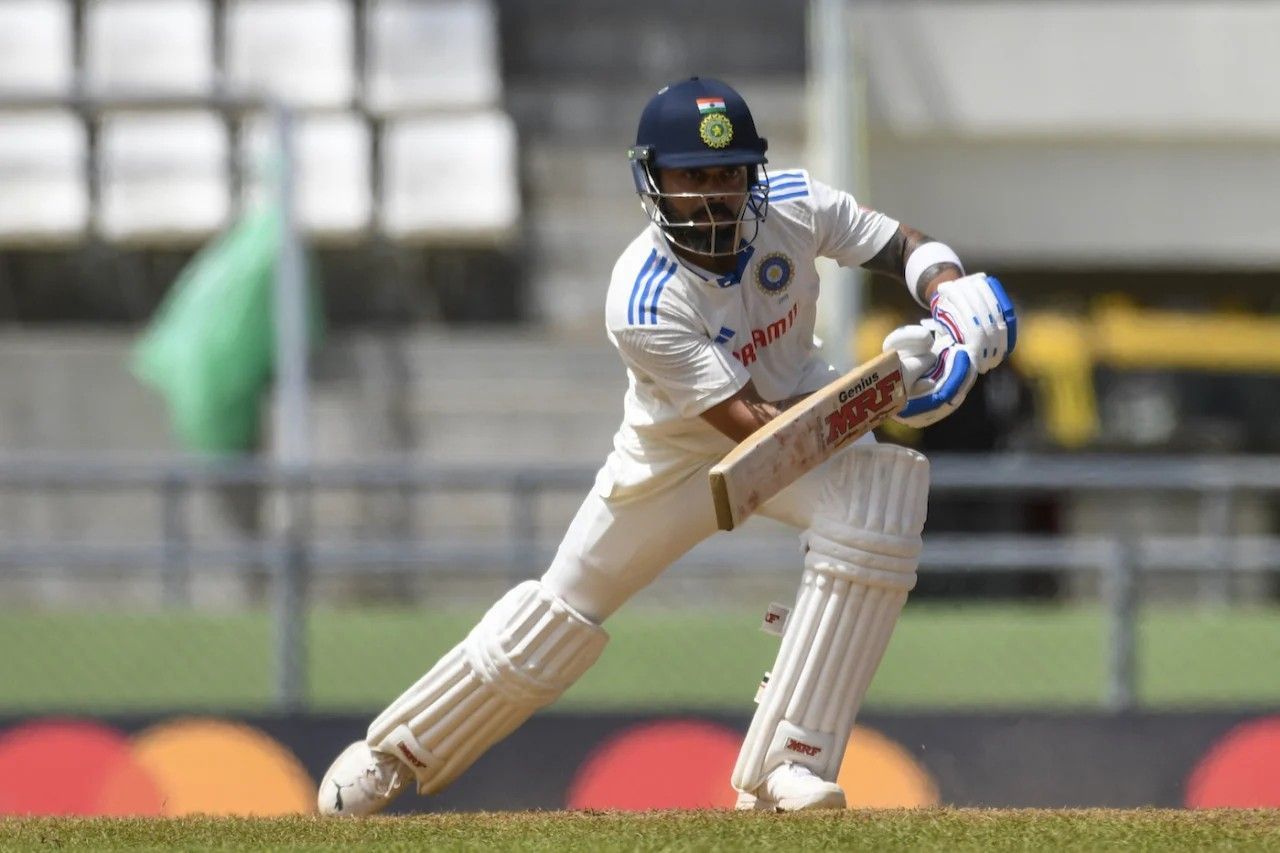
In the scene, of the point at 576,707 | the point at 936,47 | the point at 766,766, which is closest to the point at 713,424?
the point at 766,766

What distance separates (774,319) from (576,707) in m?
3.57

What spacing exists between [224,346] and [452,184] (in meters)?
2.32

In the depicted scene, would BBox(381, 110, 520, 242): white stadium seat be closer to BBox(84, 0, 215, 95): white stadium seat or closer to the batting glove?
BBox(84, 0, 215, 95): white stadium seat

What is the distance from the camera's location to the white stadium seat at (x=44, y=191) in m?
14.0

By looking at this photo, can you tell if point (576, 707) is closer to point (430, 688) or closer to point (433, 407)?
point (430, 688)

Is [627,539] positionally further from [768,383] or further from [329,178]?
[329,178]

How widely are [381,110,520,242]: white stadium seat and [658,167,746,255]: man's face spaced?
9.32 metres

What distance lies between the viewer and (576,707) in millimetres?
8133

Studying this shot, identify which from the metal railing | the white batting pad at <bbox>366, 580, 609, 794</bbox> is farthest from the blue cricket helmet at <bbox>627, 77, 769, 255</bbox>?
the metal railing

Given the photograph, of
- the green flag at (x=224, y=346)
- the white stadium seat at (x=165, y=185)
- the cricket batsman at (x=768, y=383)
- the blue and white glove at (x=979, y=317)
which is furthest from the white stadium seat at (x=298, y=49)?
the blue and white glove at (x=979, y=317)

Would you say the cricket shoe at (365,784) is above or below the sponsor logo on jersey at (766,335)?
below

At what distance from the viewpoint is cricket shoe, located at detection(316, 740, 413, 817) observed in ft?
17.5

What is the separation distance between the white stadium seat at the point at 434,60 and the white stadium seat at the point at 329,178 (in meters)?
0.43

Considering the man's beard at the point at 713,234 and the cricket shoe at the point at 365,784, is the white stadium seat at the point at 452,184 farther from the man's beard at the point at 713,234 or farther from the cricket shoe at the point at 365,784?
the man's beard at the point at 713,234
